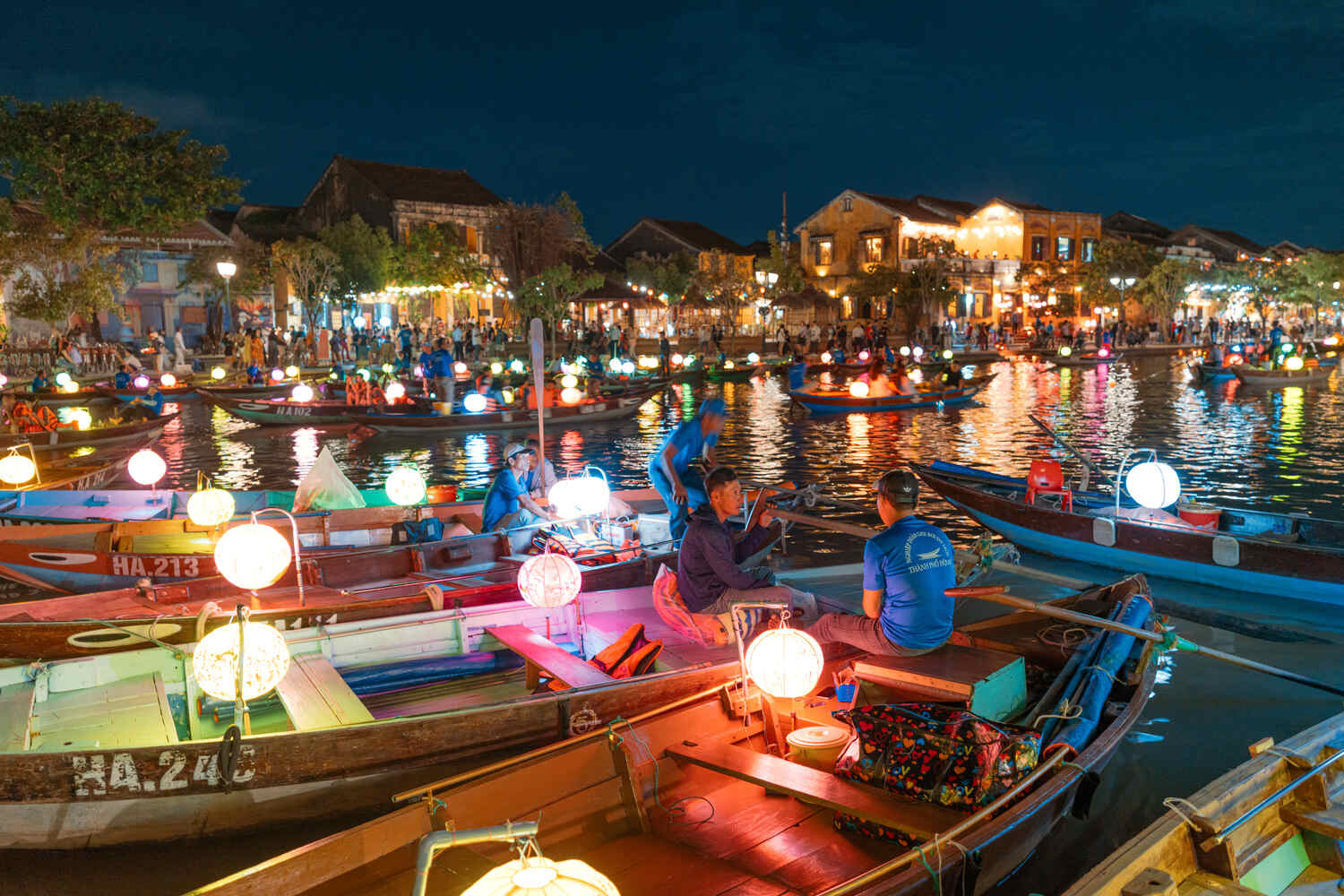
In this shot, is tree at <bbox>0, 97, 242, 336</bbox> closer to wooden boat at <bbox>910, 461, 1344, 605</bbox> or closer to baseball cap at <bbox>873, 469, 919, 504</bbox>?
wooden boat at <bbox>910, 461, 1344, 605</bbox>

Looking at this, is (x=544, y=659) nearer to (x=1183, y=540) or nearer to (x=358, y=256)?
(x=1183, y=540)

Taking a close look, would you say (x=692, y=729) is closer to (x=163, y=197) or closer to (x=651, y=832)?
(x=651, y=832)

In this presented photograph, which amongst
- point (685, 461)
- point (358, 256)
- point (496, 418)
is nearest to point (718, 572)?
point (685, 461)

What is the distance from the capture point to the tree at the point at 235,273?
40781 mm

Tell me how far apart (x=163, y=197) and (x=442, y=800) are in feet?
100

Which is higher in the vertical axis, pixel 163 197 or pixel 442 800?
pixel 163 197

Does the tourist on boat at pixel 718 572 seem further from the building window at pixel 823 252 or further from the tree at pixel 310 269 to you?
the building window at pixel 823 252

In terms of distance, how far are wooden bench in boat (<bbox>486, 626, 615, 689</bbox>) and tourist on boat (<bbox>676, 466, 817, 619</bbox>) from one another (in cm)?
95

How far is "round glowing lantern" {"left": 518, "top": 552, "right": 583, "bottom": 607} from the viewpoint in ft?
22.3

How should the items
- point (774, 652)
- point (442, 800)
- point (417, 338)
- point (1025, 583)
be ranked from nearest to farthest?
point (442, 800), point (774, 652), point (1025, 583), point (417, 338)

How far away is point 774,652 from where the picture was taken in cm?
535


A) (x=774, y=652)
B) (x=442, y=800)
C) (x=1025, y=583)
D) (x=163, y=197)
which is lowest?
(x=1025, y=583)

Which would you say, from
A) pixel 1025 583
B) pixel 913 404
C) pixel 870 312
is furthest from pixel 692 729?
pixel 870 312

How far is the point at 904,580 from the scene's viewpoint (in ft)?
18.9
